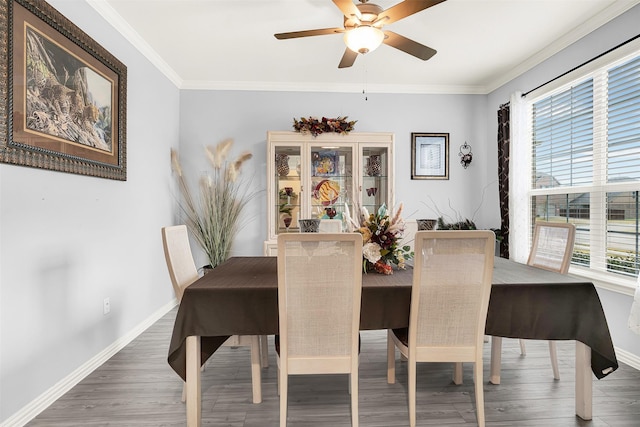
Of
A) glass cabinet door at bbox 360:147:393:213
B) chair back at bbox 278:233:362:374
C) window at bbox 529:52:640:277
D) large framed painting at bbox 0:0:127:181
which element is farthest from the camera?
glass cabinet door at bbox 360:147:393:213

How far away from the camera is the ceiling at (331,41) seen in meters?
2.56

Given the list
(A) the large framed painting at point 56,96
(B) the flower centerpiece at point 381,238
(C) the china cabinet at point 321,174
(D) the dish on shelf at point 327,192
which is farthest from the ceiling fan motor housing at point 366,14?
(D) the dish on shelf at point 327,192

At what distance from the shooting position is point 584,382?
1797mm

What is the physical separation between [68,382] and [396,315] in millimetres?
1998

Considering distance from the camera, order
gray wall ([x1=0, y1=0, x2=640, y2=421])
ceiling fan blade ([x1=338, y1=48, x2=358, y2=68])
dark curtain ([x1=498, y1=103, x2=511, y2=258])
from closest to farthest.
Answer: gray wall ([x1=0, y1=0, x2=640, y2=421]) < ceiling fan blade ([x1=338, y1=48, x2=358, y2=68]) < dark curtain ([x1=498, y1=103, x2=511, y2=258])

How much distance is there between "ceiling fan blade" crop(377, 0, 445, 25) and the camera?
183 centimetres

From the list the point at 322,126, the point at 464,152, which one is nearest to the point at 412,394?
the point at 322,126

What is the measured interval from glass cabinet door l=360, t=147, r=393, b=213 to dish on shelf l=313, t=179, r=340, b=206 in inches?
12.0

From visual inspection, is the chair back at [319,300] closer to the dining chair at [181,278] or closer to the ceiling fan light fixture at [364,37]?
the dining chair at [181,278]

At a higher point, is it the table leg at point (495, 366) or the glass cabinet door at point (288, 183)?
the glass cabinet door at point (288, 183)

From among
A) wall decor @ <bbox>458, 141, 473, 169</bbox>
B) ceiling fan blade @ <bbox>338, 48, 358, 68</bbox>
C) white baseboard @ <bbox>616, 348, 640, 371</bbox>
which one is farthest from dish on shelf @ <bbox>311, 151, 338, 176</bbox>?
white baseboard @ <bbox>616, 348, 640, 371</bbox>

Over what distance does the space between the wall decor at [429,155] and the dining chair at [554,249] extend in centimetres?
198

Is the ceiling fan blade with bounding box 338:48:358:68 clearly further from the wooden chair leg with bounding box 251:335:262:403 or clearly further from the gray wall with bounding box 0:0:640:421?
the wooden chair leg with bounding box 251:335:262:403

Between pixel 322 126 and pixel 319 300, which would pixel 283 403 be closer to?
pixel 319 300
